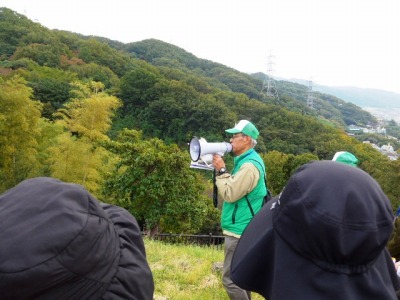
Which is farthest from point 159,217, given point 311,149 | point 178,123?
point 311,149

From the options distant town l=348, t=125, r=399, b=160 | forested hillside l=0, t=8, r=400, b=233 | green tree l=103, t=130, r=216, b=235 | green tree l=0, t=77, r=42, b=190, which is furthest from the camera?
distant town l=348, t=125, r=399, b=160

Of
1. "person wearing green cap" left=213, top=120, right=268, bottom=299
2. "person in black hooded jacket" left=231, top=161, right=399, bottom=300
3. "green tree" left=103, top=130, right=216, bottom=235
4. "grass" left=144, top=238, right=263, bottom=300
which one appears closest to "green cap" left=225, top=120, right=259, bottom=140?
"person wearing green cap" left=213, top=120, right=268, bottom=299

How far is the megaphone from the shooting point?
2.94m

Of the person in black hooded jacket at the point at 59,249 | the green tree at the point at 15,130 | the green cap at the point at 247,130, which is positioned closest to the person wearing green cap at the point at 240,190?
the green cap at the point at 247,130

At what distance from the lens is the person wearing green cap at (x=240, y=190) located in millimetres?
2604

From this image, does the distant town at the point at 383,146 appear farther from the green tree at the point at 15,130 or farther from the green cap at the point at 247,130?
the green cap at the point at 247,130

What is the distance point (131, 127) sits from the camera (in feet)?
120

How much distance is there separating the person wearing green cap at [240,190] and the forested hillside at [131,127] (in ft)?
33.1

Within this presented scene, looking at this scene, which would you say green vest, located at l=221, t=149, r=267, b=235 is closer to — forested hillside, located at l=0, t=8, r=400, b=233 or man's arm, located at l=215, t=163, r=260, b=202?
man's arm, located at l=215, t=163, r=260, b=202

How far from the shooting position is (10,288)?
754mm

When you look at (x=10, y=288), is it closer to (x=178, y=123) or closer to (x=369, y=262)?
(x=369, y=262)

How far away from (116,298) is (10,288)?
26cm

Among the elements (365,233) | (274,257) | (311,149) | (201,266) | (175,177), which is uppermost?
(365,233)

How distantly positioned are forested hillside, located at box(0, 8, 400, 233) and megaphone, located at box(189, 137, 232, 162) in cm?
985
